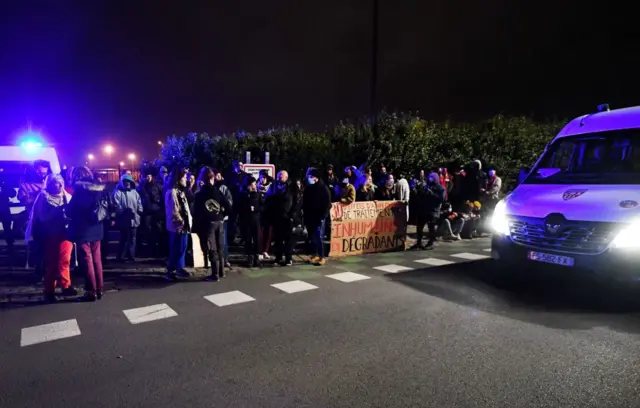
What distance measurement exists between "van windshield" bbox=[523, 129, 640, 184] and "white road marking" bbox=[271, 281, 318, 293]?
3.90 meters

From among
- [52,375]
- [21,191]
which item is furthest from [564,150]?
[21,191]

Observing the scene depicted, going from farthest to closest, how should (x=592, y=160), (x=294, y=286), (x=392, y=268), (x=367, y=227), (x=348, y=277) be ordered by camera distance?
(x=367, y=227)
(x=392, y=268)
(x=348, y=277)
(x=294, y=286)
(x=592, y=160)

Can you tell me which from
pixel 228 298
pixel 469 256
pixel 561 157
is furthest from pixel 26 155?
pixel 561 157

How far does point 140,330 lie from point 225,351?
50.2 inches

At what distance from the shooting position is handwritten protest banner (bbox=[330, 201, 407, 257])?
9180 mm

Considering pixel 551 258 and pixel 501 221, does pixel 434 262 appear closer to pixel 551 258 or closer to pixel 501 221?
pixel 501 221

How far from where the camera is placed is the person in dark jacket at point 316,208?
8203 millimetres

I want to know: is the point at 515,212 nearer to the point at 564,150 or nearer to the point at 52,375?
the point at 564,150

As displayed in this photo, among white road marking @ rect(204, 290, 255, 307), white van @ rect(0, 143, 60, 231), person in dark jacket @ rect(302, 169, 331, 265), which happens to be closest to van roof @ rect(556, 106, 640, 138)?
person in dark jacket @ rect(302, 169, 331, 265)

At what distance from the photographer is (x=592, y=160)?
19.7 feet

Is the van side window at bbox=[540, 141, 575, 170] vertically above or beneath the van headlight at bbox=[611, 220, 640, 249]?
above

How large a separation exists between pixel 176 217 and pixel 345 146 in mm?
8054

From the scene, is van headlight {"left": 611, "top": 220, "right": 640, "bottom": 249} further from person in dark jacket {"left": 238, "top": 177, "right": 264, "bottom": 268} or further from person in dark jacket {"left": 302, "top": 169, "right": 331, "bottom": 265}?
person in dark jacket {"left": 238, "top": 177, "right": 264, "bottom": 268}

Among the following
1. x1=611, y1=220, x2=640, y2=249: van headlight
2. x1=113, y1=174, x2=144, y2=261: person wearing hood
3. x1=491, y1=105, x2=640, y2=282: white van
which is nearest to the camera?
x1=611, y1=220, x2=640, y2=249: van headlight
